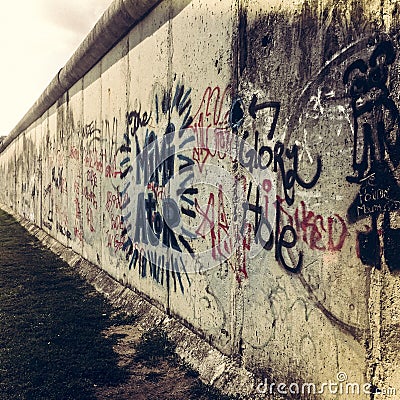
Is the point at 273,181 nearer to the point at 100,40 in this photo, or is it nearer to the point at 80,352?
the point at 80,352

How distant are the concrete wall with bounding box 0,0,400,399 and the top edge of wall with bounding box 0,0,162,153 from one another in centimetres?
7

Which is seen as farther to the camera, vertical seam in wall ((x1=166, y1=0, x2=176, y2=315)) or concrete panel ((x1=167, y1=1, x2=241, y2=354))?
vertical seam in wall ((x1=166, y1=0, x2=176, y2=315))

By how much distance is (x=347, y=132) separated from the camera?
242 cm

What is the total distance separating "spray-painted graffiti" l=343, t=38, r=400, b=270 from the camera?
2.20m

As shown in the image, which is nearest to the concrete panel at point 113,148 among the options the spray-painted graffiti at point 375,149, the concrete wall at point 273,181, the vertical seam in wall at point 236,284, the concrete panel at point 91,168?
the concrete panel at point 91,168

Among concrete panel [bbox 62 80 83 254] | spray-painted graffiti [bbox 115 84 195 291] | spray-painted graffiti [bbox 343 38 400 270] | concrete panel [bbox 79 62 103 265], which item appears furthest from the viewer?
concrete panel [bbox 62 80 83 254]

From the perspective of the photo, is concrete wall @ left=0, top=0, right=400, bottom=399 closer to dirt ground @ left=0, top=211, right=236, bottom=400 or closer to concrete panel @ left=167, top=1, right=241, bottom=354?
concrete panel @ left=167, top=1, right=241, bottom=354

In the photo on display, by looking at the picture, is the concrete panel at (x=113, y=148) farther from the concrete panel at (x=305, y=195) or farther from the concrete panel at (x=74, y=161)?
the concrete panel at (x=305, y=195)

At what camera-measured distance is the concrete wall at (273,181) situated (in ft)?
7.48

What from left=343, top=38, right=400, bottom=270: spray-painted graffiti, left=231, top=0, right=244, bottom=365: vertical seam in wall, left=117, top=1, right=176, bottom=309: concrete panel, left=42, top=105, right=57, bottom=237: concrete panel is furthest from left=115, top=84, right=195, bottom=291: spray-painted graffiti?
left=42, top=105, right=57, bottom=237: concrete panel

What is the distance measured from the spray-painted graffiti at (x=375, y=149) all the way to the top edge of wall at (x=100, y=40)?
3111 mm

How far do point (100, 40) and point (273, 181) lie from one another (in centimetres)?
456

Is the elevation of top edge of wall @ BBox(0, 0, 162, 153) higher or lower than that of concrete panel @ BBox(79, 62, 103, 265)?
higher

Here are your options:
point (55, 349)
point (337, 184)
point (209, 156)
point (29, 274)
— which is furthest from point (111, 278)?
point (337, 184)
